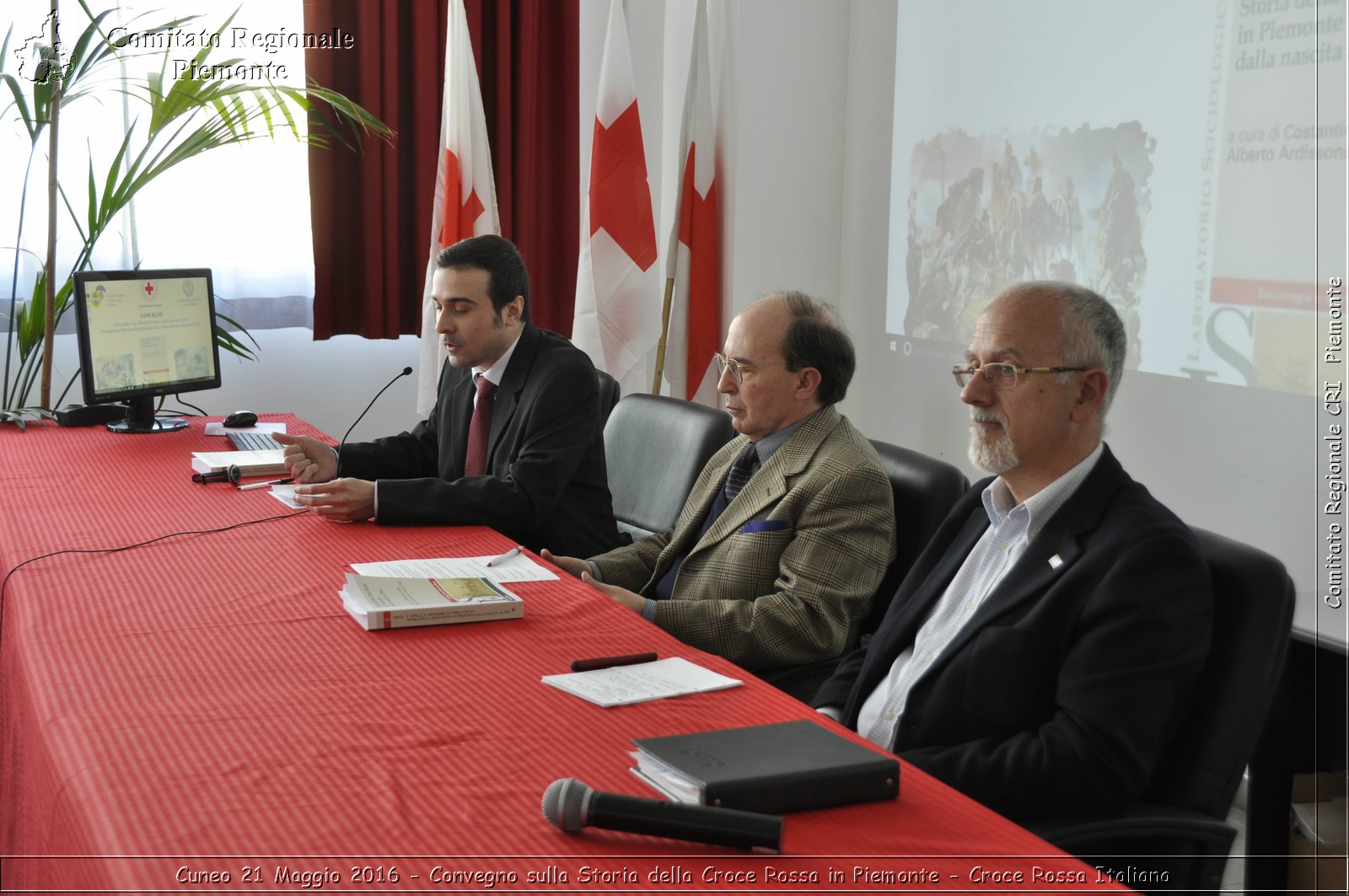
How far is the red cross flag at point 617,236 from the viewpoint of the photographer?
4320 mm

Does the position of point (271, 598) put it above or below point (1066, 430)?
below

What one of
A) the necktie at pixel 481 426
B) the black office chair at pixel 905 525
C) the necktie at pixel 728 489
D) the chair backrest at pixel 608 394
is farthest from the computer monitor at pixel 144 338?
the black office chair at pixel 905 525

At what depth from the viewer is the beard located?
1707mm

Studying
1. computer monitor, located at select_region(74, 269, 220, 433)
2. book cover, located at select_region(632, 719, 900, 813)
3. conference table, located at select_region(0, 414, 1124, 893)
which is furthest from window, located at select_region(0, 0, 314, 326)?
book cover, located at select_region(632, 719, 900, 813)

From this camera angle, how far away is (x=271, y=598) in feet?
6.01

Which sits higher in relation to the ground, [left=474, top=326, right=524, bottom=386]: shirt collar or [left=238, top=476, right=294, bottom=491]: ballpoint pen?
[left=474, top=326, right=524, bottom=386]: shirt collar

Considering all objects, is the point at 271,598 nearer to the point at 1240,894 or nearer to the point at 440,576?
the point at 440,576

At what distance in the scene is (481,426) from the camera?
294 cm

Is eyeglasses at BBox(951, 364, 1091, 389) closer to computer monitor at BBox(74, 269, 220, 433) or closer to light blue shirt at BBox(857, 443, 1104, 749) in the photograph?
light blue shirt at BBox(857, 443, 1104, 749)

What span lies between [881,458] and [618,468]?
0.95m

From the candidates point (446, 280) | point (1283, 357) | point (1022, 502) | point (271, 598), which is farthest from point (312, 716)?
point (1283, 357)

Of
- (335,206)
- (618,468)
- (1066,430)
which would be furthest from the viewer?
(335,206)

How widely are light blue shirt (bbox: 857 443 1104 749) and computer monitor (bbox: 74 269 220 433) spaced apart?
2462 mm

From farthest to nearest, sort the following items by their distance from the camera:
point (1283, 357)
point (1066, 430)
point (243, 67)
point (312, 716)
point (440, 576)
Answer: point (243, 67)
point (1283, 357)
point (440, 576)
point (1066, 430)
point (312, 716)
